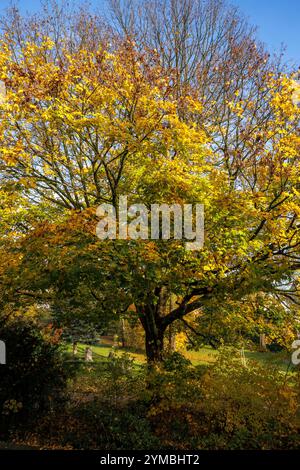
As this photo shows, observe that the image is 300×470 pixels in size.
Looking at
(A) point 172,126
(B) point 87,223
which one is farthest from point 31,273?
(A) point 172,126

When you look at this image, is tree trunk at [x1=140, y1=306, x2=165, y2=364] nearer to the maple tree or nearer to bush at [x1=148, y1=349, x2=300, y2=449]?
the maple tree

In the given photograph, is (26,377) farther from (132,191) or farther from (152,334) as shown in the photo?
(132,191)

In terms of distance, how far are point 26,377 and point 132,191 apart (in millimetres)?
4590

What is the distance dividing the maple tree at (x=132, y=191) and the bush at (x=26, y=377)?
91 centimetres

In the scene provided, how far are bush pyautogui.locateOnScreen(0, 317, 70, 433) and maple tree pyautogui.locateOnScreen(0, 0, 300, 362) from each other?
2.97ft

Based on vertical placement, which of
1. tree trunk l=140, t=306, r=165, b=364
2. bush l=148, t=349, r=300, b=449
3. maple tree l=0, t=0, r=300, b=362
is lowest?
bush l=148, t=349, r=300, b=449

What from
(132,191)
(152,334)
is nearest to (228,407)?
(152,334)

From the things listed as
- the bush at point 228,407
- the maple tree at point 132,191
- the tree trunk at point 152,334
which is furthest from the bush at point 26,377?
the tree trunk at point 152,334

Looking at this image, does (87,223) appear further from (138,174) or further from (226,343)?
(226,343)

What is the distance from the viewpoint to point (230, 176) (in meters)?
9.30

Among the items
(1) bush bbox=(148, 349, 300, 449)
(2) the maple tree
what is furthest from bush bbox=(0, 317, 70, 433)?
(1) bush bbox=(148, 349, 300, 449)

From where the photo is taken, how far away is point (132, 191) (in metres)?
8.91

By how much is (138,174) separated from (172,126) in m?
1.30

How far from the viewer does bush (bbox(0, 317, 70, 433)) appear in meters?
7.29
